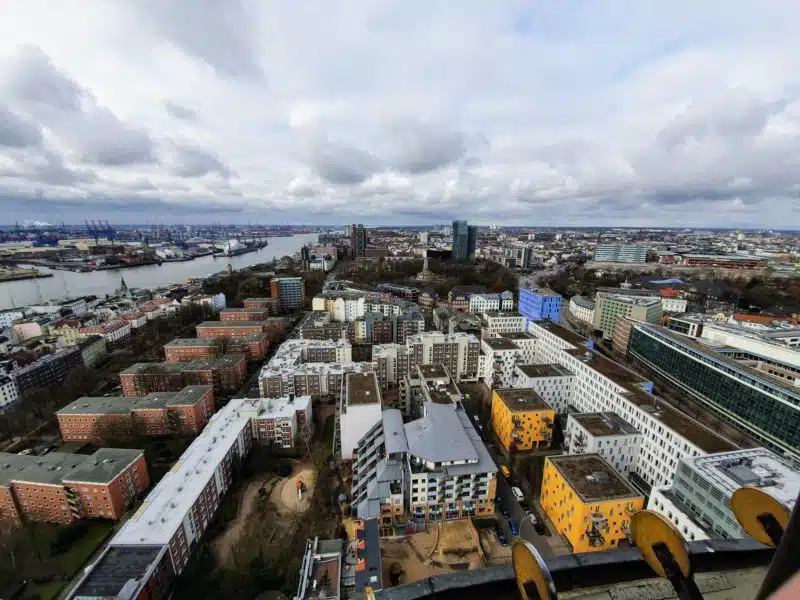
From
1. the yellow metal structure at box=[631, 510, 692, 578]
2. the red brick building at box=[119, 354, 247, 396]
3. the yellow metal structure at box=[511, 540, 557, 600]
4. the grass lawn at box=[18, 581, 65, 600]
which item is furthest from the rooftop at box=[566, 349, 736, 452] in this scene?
the grass lawn at box=[18, 581, 65, 600]

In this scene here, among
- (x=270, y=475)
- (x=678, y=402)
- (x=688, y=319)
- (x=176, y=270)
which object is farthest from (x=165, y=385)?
(x=176, y=270)

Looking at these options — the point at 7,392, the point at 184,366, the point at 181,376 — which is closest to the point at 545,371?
the point at 181,376

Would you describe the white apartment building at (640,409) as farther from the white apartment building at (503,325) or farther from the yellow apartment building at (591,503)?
the white apartment building at (503,325)

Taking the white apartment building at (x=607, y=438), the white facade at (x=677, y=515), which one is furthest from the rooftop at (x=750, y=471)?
the white apartment building at (x=607, y=438)

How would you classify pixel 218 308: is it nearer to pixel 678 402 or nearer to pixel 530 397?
pixel 530 397

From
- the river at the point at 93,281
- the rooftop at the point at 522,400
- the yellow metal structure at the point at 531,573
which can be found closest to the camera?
the yellow metal structure at the point at 531,573

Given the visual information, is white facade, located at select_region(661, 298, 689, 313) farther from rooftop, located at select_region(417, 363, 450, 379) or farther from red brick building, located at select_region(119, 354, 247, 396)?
red brick building, located at select_region(119, 354, 247, 396)
